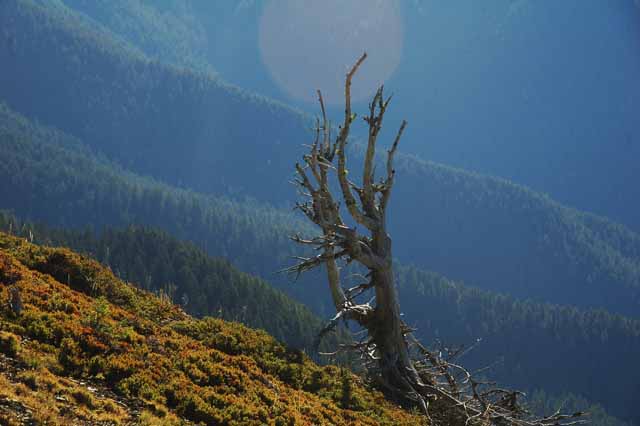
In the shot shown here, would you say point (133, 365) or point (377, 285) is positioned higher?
point (377, 285)

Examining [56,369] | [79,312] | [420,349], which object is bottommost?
[56,369]

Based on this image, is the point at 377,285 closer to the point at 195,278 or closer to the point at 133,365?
the point at 133,365

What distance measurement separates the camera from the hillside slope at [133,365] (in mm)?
9883

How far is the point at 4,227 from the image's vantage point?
119 meters

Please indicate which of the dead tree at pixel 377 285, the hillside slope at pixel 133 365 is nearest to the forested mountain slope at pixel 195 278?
the hillside slope at pixel 133 365

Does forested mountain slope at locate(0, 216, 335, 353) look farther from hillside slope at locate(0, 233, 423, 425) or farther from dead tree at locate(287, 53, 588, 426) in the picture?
dead tree at locate(287, 53, 588, 426)

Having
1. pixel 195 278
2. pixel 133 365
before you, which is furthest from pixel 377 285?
pixel 195 278

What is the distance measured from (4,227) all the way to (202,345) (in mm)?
119380

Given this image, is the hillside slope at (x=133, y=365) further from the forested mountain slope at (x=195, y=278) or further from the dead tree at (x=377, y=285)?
the forested mountain slope at (x=195, y=278)

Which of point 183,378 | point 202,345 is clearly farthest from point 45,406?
point 202,345

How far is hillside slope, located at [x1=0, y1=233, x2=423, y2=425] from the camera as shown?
988 cm

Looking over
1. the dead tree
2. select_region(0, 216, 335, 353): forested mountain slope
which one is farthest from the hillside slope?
select_region(0, 216, 335, 353): forested mountain slope

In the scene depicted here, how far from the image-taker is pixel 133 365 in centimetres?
1168

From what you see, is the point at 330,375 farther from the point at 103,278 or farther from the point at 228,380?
the point at 103,278
